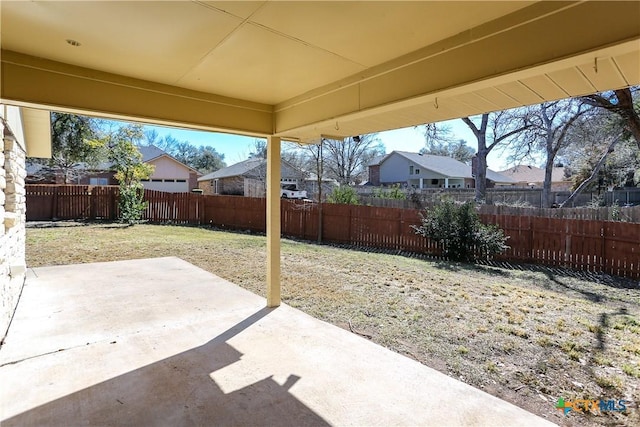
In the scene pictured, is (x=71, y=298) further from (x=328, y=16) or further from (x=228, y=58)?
(x=328, y=16)

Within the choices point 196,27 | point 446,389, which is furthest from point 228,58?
point 446,389

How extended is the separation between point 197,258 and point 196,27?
6.01 meters

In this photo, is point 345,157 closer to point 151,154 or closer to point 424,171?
point 424,171

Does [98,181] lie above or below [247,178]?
below

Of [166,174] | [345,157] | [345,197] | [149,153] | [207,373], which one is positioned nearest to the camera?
[207,373]

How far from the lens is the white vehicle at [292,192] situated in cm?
2378

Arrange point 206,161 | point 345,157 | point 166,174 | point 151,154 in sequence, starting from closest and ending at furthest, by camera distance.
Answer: point 345,157 < point 166,174 < point 151,154 < point 206,161

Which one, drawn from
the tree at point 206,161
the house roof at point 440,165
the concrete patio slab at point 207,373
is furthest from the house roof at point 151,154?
the concrete patio slab at point 207,373

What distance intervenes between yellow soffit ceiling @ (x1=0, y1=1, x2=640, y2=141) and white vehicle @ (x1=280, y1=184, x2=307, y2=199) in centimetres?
2003

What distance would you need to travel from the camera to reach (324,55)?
101 inches

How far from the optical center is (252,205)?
1262 cm

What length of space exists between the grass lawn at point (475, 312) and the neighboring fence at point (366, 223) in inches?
24.9

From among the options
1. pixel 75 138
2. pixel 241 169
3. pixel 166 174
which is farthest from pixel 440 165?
pixel 75 138

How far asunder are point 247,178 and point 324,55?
73.0 feet
